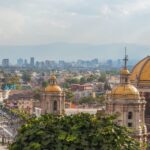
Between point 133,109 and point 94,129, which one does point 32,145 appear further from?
point 133,109

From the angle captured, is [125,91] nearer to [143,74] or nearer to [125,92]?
[125,92]

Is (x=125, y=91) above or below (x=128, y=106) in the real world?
above

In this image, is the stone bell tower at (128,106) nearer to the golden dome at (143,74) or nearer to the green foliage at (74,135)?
the golden dome at (143,74)

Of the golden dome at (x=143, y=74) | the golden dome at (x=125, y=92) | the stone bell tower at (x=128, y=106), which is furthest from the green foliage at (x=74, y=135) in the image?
the golden dome at (x=143, y=74)

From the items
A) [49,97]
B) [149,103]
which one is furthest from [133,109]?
[49,97]

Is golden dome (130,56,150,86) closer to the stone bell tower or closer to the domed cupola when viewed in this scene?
the domed cupola

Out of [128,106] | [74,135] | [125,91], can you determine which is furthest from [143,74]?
[74,135]

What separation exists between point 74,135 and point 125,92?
13.7m

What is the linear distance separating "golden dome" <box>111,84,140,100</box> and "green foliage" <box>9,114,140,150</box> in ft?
41.4

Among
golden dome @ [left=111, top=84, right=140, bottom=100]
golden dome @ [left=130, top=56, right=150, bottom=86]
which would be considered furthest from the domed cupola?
golden dome @ [left=130, top=56, right=150, bottom=86]

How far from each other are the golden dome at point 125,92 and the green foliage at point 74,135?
12613 mm

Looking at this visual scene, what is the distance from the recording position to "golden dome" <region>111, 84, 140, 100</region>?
101 feet

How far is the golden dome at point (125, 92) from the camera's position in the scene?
3088 cm

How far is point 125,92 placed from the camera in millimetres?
30984
